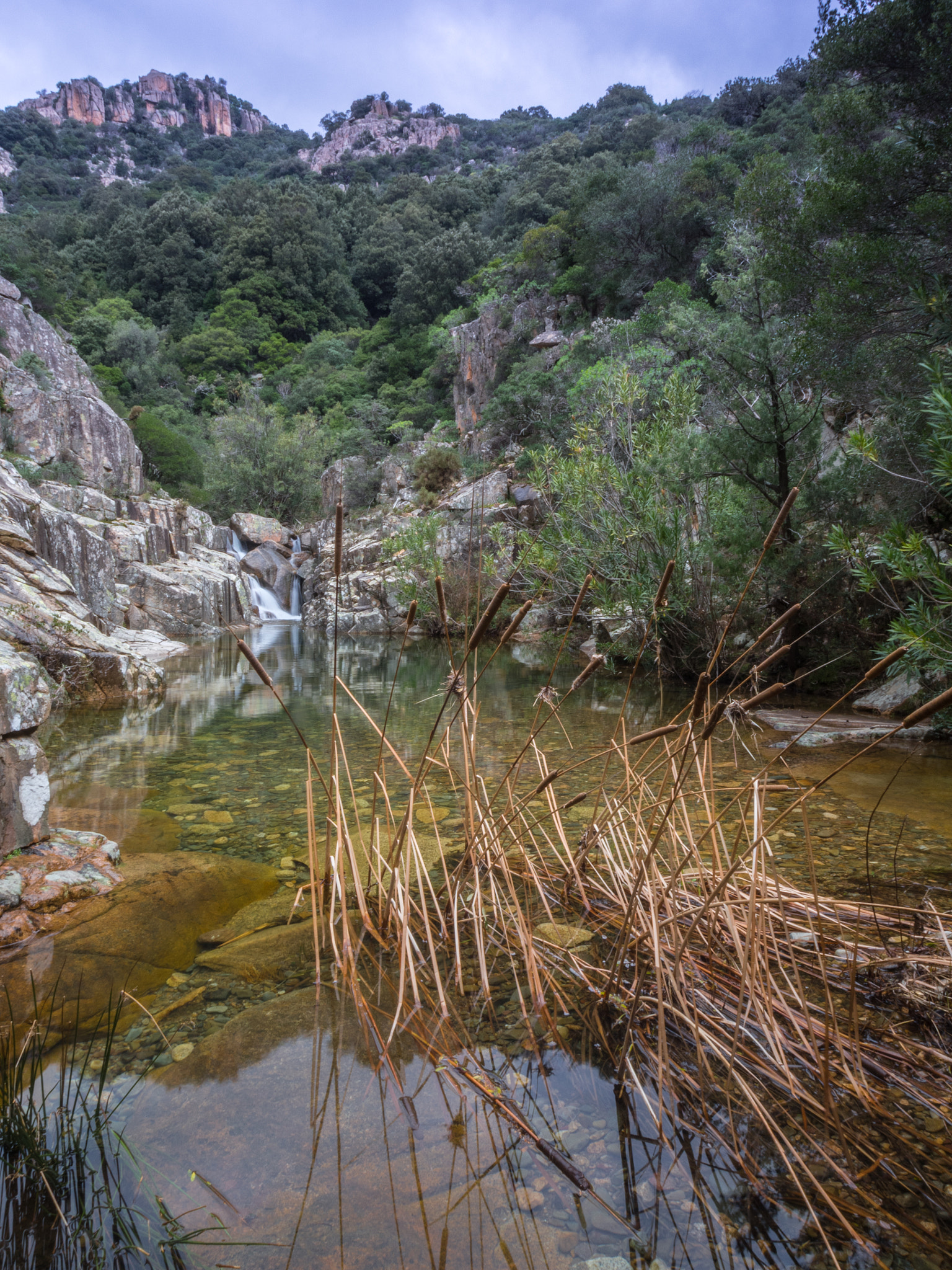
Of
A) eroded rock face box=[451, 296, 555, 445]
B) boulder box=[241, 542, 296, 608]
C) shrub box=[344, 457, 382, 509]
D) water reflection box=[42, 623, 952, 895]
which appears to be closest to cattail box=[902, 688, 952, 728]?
water reflection box=[42, 623, 952, 895]

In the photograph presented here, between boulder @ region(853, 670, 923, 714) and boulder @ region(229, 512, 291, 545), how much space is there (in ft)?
84.3

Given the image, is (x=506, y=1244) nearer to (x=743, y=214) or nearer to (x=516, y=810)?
(x=516, y=810)

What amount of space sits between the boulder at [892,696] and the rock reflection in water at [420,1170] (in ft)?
18.8

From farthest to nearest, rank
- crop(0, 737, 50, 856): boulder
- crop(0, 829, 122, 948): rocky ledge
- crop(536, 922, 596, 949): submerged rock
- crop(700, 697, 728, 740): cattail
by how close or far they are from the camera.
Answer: crop(0, 737, 50, 856): boulder, crop(0, 829, 122, 948): rocky ledge, crop(536, 922, 596, 949): submerged rock, crop(700, 697, 728, 740): cattail

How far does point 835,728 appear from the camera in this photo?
5.86 meters

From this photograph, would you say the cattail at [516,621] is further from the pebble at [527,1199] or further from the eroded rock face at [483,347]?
the eroded rock face at [483,347]

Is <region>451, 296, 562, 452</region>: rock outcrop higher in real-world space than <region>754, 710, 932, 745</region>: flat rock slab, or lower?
higher

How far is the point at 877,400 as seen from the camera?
6.24 meters

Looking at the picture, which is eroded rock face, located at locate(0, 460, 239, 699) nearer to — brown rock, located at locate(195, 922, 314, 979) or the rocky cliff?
brown rock, located at locate(195, 922, 314, 979)

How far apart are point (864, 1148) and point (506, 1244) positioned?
2.51 feet

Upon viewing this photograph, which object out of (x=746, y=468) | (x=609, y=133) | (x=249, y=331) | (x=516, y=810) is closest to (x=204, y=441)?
(x=249, y=331)

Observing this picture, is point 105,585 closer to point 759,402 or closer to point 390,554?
point 390,554

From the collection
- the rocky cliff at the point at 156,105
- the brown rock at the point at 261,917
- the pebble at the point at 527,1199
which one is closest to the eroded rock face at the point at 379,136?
the rocky cliff at the point at 156,105

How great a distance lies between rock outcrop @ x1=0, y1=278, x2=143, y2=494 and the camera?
20.9 metres
